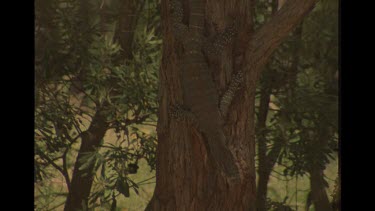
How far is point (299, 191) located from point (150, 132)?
145 centimetres

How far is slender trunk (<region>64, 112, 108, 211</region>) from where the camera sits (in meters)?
6.43

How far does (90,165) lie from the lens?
6430 millimetres

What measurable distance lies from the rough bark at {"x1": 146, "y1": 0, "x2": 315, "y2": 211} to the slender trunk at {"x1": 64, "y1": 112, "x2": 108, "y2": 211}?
1131mm

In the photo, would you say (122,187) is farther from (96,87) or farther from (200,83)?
(200,83)

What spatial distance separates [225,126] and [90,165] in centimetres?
172

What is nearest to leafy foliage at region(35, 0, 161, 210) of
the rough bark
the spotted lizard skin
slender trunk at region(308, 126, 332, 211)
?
the rough bark

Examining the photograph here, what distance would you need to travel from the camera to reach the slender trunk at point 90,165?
21.1 ft

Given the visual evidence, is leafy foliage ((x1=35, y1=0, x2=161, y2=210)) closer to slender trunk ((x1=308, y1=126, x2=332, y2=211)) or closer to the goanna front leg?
the goanna front leg

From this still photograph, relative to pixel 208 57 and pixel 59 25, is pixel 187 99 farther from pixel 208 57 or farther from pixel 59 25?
pixel 59 25

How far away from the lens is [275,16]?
504 centimetres

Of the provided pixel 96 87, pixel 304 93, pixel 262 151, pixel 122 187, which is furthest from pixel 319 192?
pixel 96 87

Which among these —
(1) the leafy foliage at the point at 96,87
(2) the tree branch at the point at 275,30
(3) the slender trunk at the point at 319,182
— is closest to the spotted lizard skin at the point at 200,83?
(2) the tree branch at the point at 275,30
